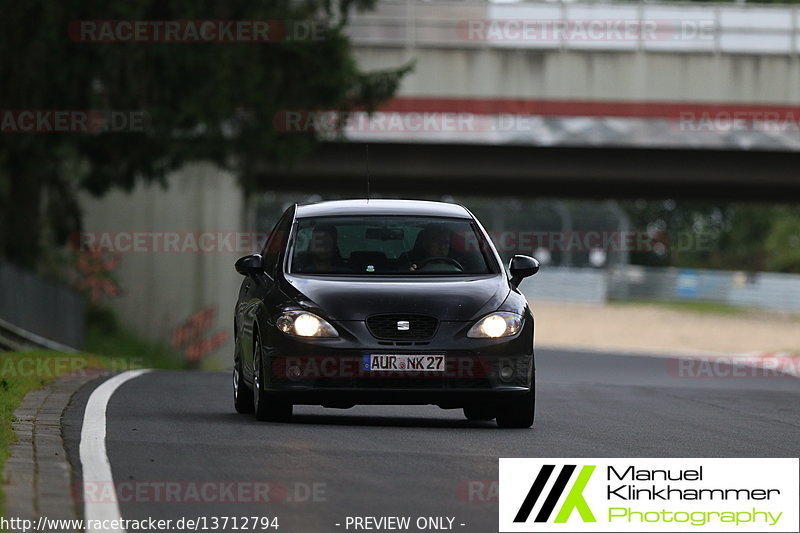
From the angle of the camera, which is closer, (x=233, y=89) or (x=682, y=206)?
(x=233, y=89)

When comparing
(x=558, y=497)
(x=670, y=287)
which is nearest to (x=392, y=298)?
(x=558, y=497)

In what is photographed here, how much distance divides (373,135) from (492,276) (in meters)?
26.9

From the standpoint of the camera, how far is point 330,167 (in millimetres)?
42344

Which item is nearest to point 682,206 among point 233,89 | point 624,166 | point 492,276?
point 624,166

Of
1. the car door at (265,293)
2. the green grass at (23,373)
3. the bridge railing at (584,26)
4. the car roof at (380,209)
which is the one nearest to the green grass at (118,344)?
the bridge railing at (584,26)

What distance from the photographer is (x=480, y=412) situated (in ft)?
48.2

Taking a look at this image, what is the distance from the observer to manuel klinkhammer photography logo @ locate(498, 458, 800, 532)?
850 centimetres

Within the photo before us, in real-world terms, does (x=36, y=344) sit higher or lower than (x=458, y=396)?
lower

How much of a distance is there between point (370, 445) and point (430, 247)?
2.67 m

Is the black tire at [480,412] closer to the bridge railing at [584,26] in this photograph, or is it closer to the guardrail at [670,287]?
the bridge railing at [584,26]

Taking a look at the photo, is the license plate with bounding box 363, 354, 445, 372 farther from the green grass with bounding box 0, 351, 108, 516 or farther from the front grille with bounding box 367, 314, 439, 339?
the green grass with bounding box 0, 351, 108, 516

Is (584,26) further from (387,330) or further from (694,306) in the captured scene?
(694,306)

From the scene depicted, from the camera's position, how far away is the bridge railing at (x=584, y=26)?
41.9 meters

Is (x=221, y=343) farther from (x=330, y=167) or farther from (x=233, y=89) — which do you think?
(x=233, y=89)
